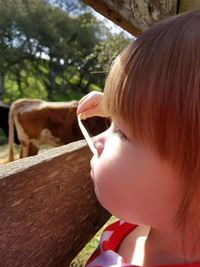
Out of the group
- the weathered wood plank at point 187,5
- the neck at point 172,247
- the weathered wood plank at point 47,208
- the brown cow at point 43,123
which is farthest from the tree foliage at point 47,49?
the neck at point 172,247

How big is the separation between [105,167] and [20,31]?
622 inches

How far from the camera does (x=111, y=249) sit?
650 mm

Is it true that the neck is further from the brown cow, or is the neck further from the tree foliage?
the tree foliage

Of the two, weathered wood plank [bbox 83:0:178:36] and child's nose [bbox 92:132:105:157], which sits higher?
weathered wood plank [bbox 83:0:178:36]

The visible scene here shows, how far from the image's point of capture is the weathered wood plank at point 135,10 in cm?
96

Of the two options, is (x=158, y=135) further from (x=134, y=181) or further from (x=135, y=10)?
(x=135, y=10)

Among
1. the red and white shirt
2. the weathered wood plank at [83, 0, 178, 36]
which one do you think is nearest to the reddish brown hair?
the red and white shirt

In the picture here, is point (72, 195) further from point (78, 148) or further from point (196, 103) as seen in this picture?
point (196, 103)

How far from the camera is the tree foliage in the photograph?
1552 cm

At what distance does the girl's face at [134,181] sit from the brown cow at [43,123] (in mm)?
5207

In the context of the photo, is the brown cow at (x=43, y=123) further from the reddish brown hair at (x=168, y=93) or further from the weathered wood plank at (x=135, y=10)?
the reddish brown hair at (x=168, y=93)

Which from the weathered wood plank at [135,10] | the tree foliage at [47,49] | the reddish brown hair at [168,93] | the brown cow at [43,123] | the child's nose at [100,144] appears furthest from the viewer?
the tree foliage at [47,49]

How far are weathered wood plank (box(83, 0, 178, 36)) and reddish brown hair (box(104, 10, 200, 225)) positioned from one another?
46 centimetres

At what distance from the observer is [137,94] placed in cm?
49
